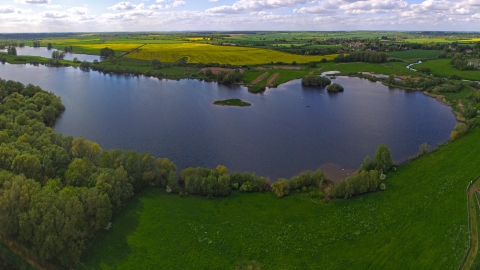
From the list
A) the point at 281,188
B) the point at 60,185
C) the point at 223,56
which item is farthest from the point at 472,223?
the point at 223,56

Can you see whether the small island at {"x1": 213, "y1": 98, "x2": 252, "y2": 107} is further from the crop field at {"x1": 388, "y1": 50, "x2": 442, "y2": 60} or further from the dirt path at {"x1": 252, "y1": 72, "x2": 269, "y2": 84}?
the crop field at {"x1": 388, "y1": 50, "x2": 442, "y2": 60}

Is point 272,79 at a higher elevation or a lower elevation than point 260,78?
lower

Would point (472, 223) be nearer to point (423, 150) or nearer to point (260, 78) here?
point (423, 150)

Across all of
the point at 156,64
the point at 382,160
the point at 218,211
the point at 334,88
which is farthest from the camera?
the point at 156,64

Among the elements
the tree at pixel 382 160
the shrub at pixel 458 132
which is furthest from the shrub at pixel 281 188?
the shrub at pixel 458 132

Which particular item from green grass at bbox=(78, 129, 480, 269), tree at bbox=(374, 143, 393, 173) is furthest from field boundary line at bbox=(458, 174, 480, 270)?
tree at bbox=(374, 143, 393, 173)

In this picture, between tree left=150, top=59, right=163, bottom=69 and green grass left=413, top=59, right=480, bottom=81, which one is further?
tree left=150, top=59, right=163, bottom=69

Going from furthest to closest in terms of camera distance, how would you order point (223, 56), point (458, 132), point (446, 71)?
point (223, 56), point (446, 71), point (458, 132)

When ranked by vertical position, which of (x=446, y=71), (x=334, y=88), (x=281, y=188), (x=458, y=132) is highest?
(x=446, y=71)
